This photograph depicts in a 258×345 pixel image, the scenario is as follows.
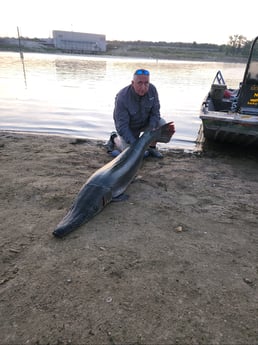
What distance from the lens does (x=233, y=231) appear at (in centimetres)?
398

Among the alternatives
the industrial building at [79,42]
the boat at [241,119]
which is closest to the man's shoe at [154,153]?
the boat at [241,119]

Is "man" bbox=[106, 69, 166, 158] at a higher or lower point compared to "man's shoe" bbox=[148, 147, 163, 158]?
higher

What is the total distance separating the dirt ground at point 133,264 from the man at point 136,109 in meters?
1.21

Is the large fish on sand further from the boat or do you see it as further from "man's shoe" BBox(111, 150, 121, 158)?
the boat

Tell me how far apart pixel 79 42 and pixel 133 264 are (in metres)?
111

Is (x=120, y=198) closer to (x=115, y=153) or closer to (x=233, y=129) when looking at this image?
(x=115, y=153)

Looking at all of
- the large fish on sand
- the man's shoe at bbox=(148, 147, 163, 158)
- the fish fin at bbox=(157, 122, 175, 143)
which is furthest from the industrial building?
the large fish on sand

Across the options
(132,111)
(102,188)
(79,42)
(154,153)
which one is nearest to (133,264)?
(102,188)

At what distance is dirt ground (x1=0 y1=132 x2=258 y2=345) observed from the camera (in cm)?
255

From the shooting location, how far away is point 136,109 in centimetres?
627

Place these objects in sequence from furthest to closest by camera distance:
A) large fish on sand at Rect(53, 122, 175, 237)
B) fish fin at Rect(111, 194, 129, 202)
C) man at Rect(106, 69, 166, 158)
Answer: man at Rect(106, 69, 166, 158) → fish fin at Rect(111, 194, 129, 202) → large fish on sand at Rect(53, 122, 175, 237)

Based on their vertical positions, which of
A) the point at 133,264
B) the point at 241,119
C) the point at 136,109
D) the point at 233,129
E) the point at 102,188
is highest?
the point at 136,109

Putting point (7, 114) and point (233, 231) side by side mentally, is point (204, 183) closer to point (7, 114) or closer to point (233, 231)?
point (233, 231)

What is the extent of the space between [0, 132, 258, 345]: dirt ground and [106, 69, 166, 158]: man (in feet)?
3.99
